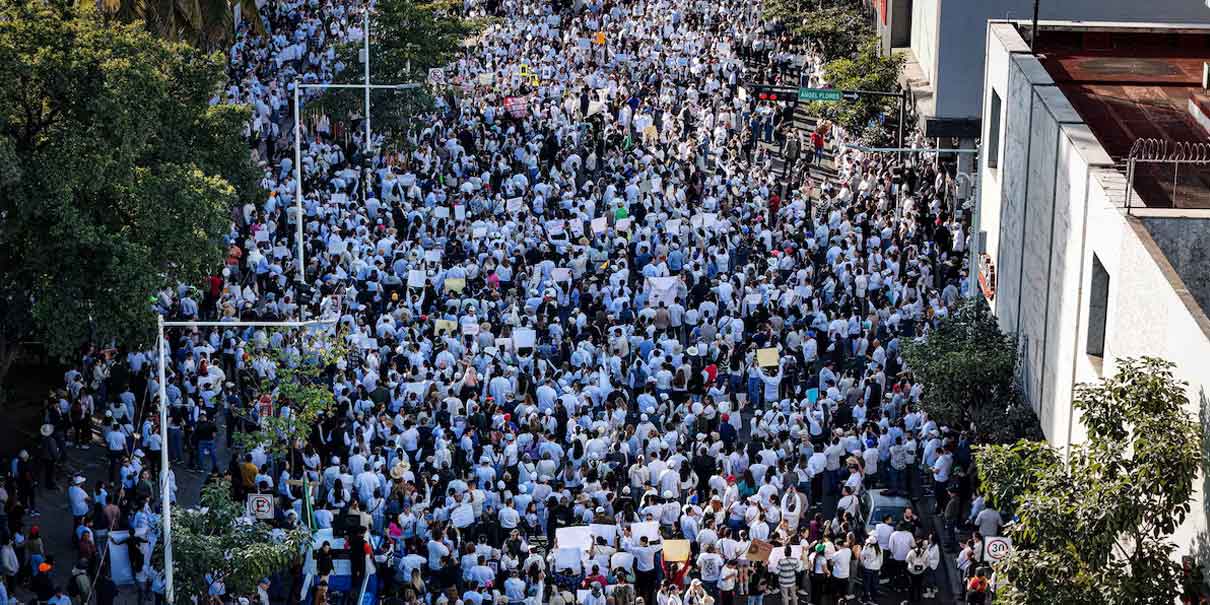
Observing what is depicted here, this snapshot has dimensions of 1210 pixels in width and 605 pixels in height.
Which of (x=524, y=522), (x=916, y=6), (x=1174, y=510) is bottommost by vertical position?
(x=524, y=522)

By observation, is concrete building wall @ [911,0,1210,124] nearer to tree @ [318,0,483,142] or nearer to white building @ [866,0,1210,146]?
white building @ [866,0,1210,146]

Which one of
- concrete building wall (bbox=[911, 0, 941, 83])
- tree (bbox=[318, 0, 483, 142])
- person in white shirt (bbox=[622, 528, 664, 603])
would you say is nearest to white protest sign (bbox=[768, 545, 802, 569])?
person in white shirt (bbox=[622, 528, 664, 603])

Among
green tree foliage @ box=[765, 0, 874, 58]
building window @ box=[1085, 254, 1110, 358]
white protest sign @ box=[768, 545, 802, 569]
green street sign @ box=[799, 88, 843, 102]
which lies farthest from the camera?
green tree foliage @ box=[765, 0, 874, 58]

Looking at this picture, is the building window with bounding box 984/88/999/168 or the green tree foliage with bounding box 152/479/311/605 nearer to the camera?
the green tree foliage with bounding box 152/479/311/605

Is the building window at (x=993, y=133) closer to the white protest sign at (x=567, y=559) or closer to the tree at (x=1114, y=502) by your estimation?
the white protest sign at (x=567, y=559)

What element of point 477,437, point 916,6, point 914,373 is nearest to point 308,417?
point 477,437

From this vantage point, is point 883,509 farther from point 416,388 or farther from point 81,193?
point 81,193

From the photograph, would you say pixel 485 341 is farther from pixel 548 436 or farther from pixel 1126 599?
pixel 1126 599

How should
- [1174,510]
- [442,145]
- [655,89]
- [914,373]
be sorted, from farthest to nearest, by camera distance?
[655,89] < [442,145] < [914,373] < [1174,510]
